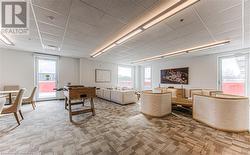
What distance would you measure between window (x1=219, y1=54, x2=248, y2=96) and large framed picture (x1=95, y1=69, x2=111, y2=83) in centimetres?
703

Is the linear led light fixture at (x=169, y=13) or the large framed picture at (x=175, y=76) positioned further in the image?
the large framed picture at (x=175, y=76)

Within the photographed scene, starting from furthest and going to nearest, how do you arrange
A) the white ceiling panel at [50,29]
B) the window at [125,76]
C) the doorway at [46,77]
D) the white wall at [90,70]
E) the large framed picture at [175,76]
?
the window at [125,76] < the white wall at [90,70] < the large framed picture at [175,76] < the doorway at [46,77] < the white ceiling panel at [50,29]

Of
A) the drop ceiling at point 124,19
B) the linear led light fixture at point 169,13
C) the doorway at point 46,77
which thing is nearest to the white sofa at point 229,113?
the drop ceiling at point 124,19

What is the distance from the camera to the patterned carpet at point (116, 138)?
1.96 metres

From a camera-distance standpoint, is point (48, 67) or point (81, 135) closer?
point (81, 135)

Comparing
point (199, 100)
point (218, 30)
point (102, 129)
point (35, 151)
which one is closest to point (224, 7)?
point (218, 30)

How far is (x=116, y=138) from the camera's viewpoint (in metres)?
2.36

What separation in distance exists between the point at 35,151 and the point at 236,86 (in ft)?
25.3

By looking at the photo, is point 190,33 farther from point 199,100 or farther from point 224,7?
point 199,100

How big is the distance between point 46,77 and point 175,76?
8.08 metres

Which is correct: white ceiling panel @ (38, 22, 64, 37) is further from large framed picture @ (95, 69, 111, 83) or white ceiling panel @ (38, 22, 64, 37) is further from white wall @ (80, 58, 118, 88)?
large framed picture @ (95, 69, 111, 83)

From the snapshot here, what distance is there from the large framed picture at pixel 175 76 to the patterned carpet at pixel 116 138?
13.8ft

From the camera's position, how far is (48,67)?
6.47m

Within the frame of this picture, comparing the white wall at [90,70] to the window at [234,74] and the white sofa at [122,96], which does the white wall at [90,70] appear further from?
the window at [234,74]
